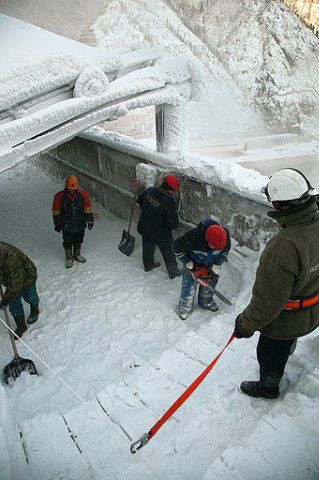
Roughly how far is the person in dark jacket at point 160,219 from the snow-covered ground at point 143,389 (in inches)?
14.9

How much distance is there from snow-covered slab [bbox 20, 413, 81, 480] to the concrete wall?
9.71ft

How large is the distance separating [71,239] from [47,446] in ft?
11.6

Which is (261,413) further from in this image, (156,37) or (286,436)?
(156,37)

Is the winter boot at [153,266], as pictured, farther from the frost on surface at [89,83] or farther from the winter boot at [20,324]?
the frost on surface at [89,83]

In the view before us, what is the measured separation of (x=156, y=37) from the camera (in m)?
20.7

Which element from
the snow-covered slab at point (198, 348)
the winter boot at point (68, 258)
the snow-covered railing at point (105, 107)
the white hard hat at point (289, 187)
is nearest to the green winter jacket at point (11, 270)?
the snow-covered railing at point (105, 107)

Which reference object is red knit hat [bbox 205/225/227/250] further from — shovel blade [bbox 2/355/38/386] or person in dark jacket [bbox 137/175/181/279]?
shovel blade [bbox 2/355/38/386]

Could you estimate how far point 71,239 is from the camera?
551cm

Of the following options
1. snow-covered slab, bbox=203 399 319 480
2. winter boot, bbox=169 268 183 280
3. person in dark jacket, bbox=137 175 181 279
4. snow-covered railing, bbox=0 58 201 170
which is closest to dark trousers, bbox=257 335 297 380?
snow-covered slab, bbox=203 399 319 480

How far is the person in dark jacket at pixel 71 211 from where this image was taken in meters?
5.08

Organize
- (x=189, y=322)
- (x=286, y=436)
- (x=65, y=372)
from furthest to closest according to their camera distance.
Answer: (x=189, y=322), (x=65, y=372), (x=286, y=436)

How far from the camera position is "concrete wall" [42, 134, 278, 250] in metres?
4.11

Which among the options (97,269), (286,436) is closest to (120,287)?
(97,269)

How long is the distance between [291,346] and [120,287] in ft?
10.2
